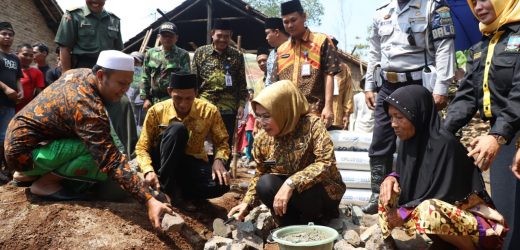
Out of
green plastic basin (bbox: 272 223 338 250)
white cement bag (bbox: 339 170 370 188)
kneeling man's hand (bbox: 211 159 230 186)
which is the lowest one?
white cement bag (bbox: 339 170 370 188)

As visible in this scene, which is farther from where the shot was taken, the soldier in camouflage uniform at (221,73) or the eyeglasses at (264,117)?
the soldier in camouflage uniform at (221,73)

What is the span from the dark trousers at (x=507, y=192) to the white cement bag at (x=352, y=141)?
191 centimetres

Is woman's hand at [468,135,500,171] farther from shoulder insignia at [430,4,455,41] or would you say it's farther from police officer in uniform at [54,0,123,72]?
police officer in uniform at [54,0,123,72]

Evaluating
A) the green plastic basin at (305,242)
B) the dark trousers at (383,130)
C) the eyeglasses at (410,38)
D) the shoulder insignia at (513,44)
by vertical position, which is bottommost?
the green plastic basin at (305,242)

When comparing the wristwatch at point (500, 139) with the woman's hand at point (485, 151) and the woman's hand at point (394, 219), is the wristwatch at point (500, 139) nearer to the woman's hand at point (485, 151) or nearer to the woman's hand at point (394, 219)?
the woman's hand at point (485, 151)

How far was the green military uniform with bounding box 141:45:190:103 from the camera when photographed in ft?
16.7

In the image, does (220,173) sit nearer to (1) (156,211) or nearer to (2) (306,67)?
(1) (156,211)

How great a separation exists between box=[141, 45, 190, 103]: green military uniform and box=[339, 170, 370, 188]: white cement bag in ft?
7.93

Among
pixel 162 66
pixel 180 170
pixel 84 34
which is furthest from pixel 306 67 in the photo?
pixel 84 34

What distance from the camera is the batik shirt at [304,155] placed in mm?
2803

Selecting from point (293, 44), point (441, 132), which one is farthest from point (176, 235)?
point (293, 44)

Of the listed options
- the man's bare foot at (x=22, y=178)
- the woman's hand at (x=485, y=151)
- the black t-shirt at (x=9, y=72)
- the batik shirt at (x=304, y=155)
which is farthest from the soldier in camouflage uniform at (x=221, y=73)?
the woman's hand at (x=485, y=151)

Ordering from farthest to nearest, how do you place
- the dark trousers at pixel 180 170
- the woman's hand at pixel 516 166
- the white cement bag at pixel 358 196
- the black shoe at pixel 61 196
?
the white cement bag at pixel 358 196 → the dark trousers at pixel 180 170 → the black shoe at pixel 61 196 → the woman's hand at pixel 516 166

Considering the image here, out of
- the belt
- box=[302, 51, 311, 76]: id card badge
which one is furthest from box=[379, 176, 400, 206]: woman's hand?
box=[302, 51, 311, 76]: id card badge
